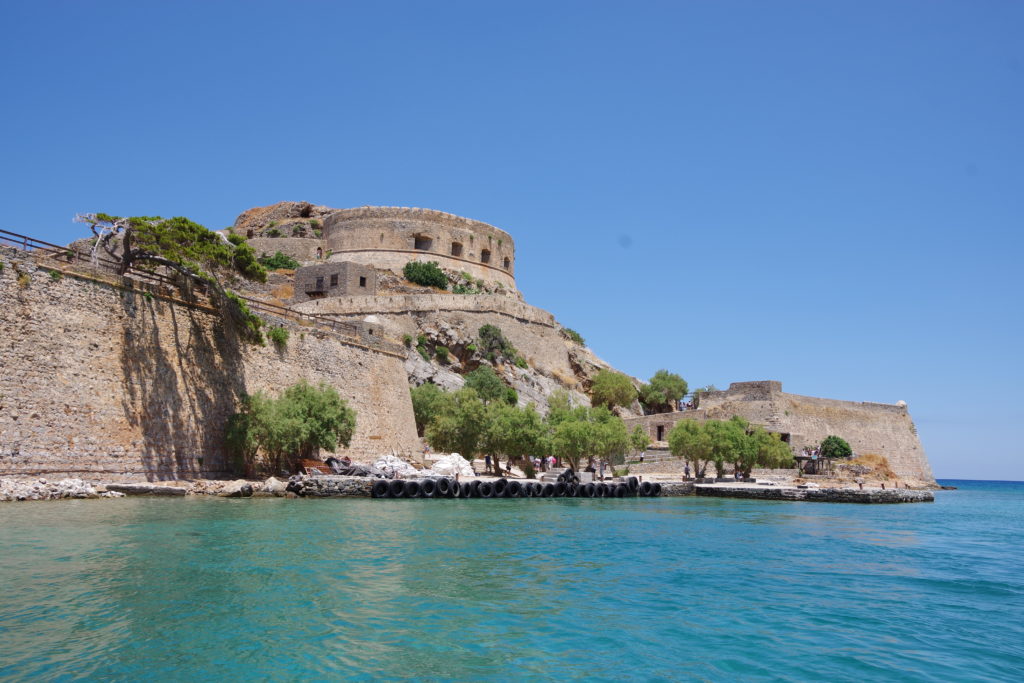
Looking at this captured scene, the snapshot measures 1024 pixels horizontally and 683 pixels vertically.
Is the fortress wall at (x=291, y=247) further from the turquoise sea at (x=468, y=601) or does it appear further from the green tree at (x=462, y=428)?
the turquoise sea at (x=468, y=601)

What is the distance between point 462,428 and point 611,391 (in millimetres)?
18201

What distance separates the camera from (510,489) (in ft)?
77.5

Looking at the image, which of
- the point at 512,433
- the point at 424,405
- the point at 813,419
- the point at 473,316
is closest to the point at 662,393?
the point at 813,419

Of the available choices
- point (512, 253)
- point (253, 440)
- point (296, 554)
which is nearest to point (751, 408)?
point (512, 253)

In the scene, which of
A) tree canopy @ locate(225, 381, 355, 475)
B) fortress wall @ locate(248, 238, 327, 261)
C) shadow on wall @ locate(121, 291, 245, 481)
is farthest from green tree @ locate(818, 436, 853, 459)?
fortress wall @ locate(248, 238, 327, 261)

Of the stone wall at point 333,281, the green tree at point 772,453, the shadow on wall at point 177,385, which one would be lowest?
the green tree at point 772,453

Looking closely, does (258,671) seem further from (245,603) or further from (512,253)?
(512,253)

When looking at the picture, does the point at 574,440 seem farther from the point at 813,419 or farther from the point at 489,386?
the point at 813,419

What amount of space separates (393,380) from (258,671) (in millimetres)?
22260

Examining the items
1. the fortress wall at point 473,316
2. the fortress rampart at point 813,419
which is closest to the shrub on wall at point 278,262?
the fortress wall at point 473,316

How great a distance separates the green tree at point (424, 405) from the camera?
31.3 metres

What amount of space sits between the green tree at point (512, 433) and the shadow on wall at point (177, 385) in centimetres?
854

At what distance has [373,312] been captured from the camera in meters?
37.5

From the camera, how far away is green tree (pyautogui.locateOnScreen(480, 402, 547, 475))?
2642 cm
